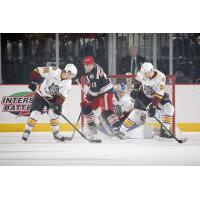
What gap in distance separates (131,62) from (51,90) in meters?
0.81

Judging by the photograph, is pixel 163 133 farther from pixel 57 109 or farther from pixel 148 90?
pixel 57 109

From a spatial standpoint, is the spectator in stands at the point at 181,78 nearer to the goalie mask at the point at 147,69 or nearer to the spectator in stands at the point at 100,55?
the goalie mask at the point at 147,69

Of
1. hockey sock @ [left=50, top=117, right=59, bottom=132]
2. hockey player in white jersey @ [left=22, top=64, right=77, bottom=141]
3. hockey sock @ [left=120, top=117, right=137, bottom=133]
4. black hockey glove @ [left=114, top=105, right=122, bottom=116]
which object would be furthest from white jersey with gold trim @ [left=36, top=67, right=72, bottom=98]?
hockey sock @ [left=120, top=117, right=137, bottom=133]

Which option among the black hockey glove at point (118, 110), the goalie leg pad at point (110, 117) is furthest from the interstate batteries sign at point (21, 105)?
the black hockey glove at point (118, 110)

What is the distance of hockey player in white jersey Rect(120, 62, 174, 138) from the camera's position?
7770 mm

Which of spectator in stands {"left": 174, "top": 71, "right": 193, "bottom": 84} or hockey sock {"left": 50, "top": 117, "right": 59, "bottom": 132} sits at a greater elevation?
spectator in stands {"left": 174, "top": 71, "right": 193, "bottom": 84}

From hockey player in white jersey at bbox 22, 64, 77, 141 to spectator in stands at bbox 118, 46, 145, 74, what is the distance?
1.49ft

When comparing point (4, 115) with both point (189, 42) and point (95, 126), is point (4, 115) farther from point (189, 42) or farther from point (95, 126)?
point (189, 42)

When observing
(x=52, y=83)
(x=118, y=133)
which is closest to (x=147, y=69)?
(x=118, y=133)

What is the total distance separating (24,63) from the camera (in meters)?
7.79

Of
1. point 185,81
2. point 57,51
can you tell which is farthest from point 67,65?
point 185,81

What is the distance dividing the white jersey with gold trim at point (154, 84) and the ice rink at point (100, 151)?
44 cm

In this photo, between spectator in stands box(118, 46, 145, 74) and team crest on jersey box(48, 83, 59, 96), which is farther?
team crest on jersey box(48, 83, 59, 96)

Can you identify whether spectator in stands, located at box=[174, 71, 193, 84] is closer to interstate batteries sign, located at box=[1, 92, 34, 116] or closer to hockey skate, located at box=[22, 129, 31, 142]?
interstate batteries sign, located at box=[1, 92, 34, 116]
